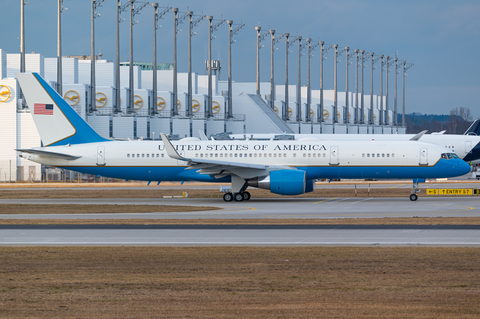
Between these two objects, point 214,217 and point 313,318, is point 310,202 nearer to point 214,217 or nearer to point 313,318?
point 214,217

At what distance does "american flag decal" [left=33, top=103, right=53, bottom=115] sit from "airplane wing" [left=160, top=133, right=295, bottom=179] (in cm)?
968

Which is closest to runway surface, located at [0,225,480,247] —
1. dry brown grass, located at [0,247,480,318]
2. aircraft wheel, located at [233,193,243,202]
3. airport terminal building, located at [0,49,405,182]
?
dry brown grass, located at [0,247,480,318]

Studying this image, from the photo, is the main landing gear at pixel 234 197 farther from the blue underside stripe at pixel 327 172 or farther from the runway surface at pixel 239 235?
the runway surface at pixel 239 235

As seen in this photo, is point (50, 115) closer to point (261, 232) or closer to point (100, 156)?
point (100, 156)

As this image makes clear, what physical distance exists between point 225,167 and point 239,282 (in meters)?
25.5

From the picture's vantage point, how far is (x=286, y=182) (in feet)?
127

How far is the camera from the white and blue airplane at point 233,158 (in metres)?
40.0

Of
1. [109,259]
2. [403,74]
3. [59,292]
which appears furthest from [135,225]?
[403,74]

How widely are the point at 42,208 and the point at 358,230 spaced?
2026cm

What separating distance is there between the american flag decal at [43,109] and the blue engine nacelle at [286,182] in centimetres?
1589

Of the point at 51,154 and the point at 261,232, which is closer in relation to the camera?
the point at 261,232

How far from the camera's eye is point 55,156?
137ft

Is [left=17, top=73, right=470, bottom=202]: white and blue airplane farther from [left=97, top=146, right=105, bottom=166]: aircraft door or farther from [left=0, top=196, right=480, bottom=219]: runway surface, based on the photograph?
[left=0, top=196, right=480, bottom=219]: runway surface

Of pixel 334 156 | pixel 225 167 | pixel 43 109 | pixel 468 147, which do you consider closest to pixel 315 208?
pixel 334 156
